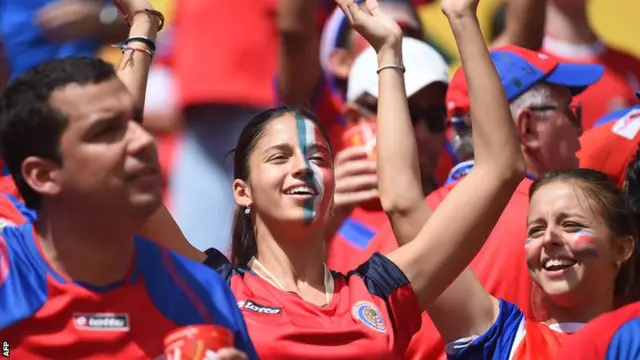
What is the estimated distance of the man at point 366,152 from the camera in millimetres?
5039

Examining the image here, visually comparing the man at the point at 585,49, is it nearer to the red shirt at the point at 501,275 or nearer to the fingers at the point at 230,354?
the red shirt at the point at 501,275

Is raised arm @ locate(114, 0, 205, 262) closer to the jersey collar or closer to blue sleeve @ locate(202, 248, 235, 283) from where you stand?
blue sleeve @ locate(202, 248, 235, 283)

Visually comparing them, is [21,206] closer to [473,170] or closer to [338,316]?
[338,316]

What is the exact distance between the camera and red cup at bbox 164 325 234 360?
9.27 ft

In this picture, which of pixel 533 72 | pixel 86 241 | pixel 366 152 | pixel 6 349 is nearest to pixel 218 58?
pixel 366 152

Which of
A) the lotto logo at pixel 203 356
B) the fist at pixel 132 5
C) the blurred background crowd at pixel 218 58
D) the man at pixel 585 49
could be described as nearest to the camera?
the lotto logo at pixel 203 356

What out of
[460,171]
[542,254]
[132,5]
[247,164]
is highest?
[132,5]

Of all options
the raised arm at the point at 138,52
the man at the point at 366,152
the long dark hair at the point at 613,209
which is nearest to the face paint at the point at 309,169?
the raised arm at the point at 138,52

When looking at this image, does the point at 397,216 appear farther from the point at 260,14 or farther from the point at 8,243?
the point at 260,14

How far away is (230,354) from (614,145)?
2484 mm

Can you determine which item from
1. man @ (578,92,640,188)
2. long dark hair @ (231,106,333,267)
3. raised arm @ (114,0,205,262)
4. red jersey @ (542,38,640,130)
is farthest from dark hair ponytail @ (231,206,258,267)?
red jersey @ (542,38,640,130)

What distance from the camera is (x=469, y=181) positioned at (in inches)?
145

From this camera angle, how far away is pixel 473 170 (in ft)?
12.2

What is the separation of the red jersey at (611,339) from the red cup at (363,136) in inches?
76.1
